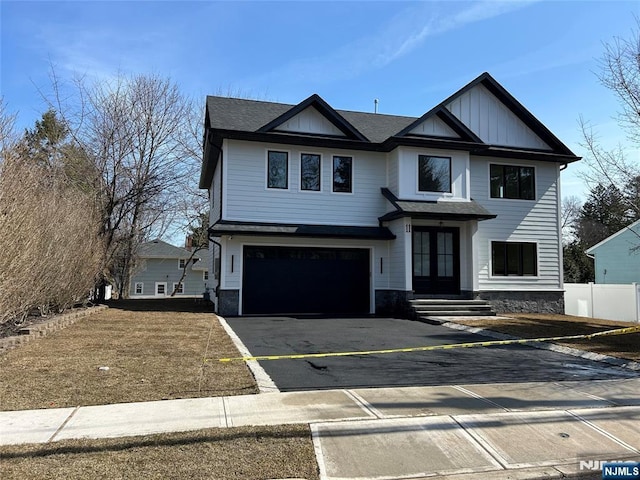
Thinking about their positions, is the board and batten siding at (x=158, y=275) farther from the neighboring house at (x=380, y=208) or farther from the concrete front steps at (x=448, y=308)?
the concrete front steps at (x=448, y=308)

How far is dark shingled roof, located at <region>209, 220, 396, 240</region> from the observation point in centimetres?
1622

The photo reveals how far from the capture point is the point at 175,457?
168 inches

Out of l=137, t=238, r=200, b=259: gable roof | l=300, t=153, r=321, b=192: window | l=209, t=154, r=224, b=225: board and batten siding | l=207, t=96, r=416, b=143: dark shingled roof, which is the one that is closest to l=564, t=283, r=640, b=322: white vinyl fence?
l=207, t=96, r=416, b=143: dark shingled roof

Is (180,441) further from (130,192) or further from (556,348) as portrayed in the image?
(130,192)

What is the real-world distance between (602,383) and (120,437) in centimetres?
646

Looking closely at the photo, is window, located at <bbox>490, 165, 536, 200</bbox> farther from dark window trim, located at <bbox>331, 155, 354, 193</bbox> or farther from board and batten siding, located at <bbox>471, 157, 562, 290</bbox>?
dark window trim, located at <bbox>331, 155, 354, 193</bbox>

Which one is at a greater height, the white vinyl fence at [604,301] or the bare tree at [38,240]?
the bare tree at [38,240]

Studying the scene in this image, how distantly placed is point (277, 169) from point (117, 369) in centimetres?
1101

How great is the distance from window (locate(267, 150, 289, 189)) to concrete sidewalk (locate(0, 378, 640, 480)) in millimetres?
11779

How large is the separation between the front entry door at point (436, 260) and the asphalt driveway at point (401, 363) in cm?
513

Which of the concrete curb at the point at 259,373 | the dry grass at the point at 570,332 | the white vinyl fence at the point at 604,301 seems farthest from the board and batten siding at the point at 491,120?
the concrete curb at the point at 259,373

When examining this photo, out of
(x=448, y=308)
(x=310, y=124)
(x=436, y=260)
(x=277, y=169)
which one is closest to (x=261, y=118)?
(x=310, y=124)

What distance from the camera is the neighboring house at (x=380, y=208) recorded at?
55.6 feet

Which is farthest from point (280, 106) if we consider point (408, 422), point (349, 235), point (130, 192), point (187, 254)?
point (187, 254)
